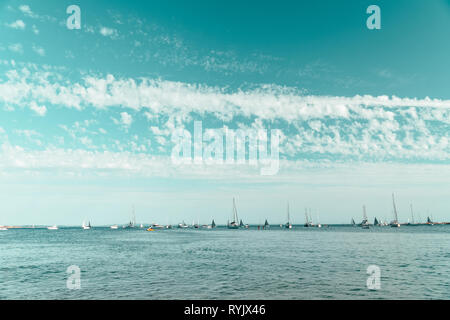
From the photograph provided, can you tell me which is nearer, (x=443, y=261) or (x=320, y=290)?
(x=320, y=290)

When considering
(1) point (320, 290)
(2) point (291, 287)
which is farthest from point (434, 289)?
(2) point (291, 287)

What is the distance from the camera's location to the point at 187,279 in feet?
105

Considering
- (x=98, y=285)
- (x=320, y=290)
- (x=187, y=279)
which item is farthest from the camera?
(x=187, y=279)

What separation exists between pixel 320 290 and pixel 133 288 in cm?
1758

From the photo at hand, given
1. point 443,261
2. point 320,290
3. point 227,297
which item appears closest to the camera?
point 227,297

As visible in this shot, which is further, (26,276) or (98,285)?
(26,276)

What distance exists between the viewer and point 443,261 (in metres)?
44.9
